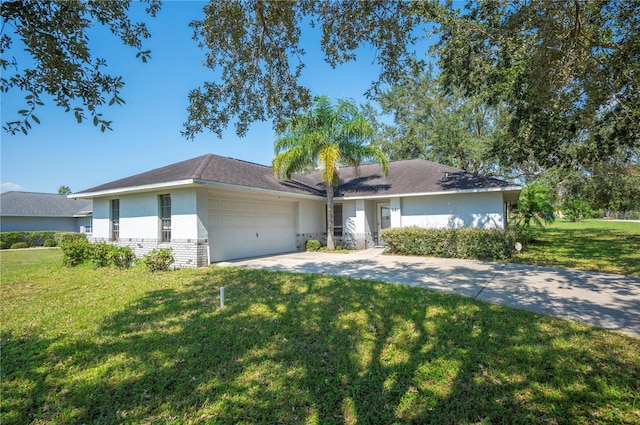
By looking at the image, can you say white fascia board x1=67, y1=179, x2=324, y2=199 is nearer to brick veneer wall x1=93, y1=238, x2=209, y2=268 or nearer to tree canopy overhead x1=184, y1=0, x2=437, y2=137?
brick veneer wall x1=93, y1=238, x2=209, y2=268

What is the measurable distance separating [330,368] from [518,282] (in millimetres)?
6574

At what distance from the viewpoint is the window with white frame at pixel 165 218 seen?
12367mm

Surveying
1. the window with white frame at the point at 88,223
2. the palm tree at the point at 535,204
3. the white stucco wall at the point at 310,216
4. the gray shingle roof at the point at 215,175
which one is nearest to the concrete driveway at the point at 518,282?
the gray shingle roof at the point at 215,175

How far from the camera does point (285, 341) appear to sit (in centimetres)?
467

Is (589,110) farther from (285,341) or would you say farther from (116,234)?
(116,234)

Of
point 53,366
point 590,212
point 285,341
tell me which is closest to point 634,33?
point 285,341

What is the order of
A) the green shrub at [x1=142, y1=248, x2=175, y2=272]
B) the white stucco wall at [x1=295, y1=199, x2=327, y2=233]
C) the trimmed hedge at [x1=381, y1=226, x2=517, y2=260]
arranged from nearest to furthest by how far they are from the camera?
the green shrub at [x1=142, y1=248, x2=175, y2=272] < the trimmed hedge at [x1=381, y1=226, x2=517, y2=260] < the white stucco wall at [x1=295, y1=199, x2=327, y2=233]

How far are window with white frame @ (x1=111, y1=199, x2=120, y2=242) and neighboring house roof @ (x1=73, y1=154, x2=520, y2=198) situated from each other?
31.9 inches

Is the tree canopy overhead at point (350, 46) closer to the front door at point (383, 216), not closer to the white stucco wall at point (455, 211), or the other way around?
the white stucco wall at point (455, 211)

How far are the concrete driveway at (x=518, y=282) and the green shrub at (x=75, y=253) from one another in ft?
20.3

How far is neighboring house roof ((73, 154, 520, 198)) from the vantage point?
12164mm

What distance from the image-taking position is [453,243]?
12.7 m

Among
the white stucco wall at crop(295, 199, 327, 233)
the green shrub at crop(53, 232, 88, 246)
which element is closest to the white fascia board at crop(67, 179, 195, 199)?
the white stucco wall at crop(295, 199, 327, 233)

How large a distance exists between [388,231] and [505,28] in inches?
354
